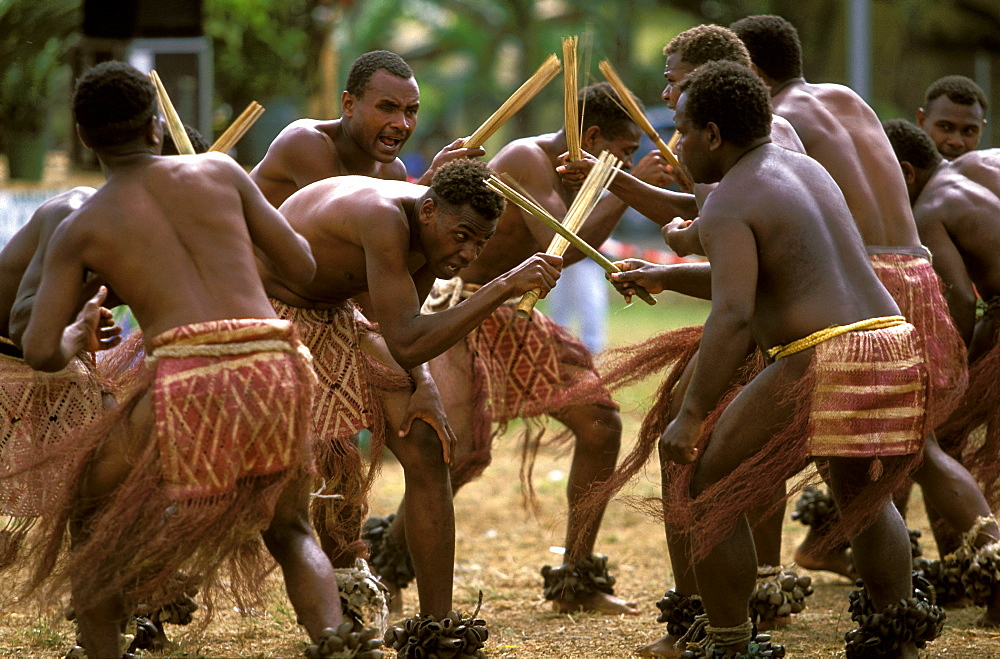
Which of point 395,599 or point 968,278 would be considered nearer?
point 968,278

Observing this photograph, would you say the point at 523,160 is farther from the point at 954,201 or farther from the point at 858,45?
Result: the point at 858,45

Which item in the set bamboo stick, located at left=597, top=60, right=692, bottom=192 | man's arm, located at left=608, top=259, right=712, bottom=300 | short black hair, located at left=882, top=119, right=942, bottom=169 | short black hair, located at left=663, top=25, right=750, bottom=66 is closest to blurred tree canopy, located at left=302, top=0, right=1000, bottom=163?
bamboo stick, located at left=597, top=60, right=692, bottom=192

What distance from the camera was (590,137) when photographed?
17.7ft

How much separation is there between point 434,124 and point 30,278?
32.6 meters

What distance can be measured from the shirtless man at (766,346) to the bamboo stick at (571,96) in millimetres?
714

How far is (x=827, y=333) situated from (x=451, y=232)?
122cm

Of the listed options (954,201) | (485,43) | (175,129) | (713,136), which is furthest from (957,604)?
(485,43)

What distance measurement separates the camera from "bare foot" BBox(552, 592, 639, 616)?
17.1 feet

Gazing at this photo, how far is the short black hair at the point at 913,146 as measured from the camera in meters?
5.24

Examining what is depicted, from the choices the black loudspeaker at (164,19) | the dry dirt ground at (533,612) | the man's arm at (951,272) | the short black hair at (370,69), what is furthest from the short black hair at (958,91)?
the black loudspeaker at (164,19)

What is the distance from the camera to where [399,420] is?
4211 mm

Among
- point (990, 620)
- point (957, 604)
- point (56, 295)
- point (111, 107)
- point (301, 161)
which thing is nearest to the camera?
point (56, 295)

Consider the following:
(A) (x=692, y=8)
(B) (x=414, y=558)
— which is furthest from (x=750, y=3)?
(B) (x=414, y=558)

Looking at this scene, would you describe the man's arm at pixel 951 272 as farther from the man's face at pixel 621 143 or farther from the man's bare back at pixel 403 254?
the man's bare back at pixel 403 254
